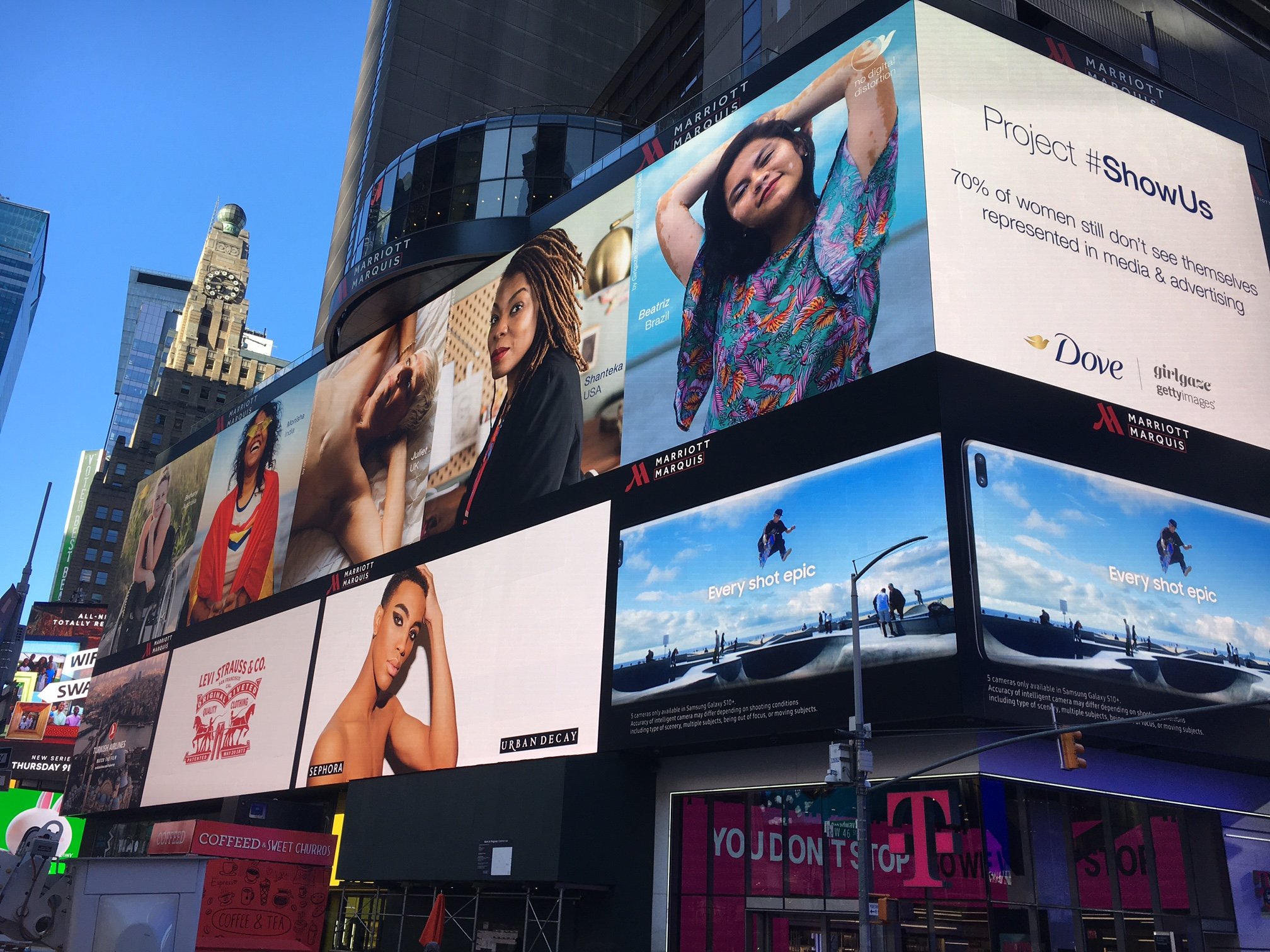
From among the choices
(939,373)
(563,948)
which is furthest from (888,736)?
(563,948)

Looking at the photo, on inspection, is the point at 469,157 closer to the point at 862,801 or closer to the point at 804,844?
the point at 804,844

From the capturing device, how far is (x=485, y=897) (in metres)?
34.2

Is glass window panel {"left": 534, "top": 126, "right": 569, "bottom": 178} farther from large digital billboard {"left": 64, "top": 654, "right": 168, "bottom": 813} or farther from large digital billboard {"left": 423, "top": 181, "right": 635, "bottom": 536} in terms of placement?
large digital billboard {"left": 64, "top": 654, "right": 168, "bottom": 813}

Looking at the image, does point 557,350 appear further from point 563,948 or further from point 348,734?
point 563,948

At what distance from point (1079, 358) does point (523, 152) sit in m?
26.9

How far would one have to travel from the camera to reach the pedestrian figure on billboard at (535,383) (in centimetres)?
3859

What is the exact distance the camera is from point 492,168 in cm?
4847

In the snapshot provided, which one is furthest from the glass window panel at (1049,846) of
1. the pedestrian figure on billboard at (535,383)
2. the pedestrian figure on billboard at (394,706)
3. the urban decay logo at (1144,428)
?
the pedestrian figure on billboard at (394,706)

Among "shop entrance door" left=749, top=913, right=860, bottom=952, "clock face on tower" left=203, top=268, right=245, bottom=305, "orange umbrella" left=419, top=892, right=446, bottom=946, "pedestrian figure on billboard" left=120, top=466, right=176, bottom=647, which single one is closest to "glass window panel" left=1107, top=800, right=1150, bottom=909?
"shop entrance door" left=749, top=913, right=860, bottom=952

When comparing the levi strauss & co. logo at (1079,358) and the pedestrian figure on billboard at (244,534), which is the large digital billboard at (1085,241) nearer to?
the levi strauss & co. logo at (1079,358)

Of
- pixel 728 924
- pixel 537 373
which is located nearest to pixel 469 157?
pixel 537 373

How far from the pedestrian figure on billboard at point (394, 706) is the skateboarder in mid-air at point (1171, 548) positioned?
72.1 ft

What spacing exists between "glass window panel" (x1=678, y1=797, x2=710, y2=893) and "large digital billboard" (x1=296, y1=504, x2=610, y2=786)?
3.20 m

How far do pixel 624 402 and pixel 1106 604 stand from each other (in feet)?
50.6
